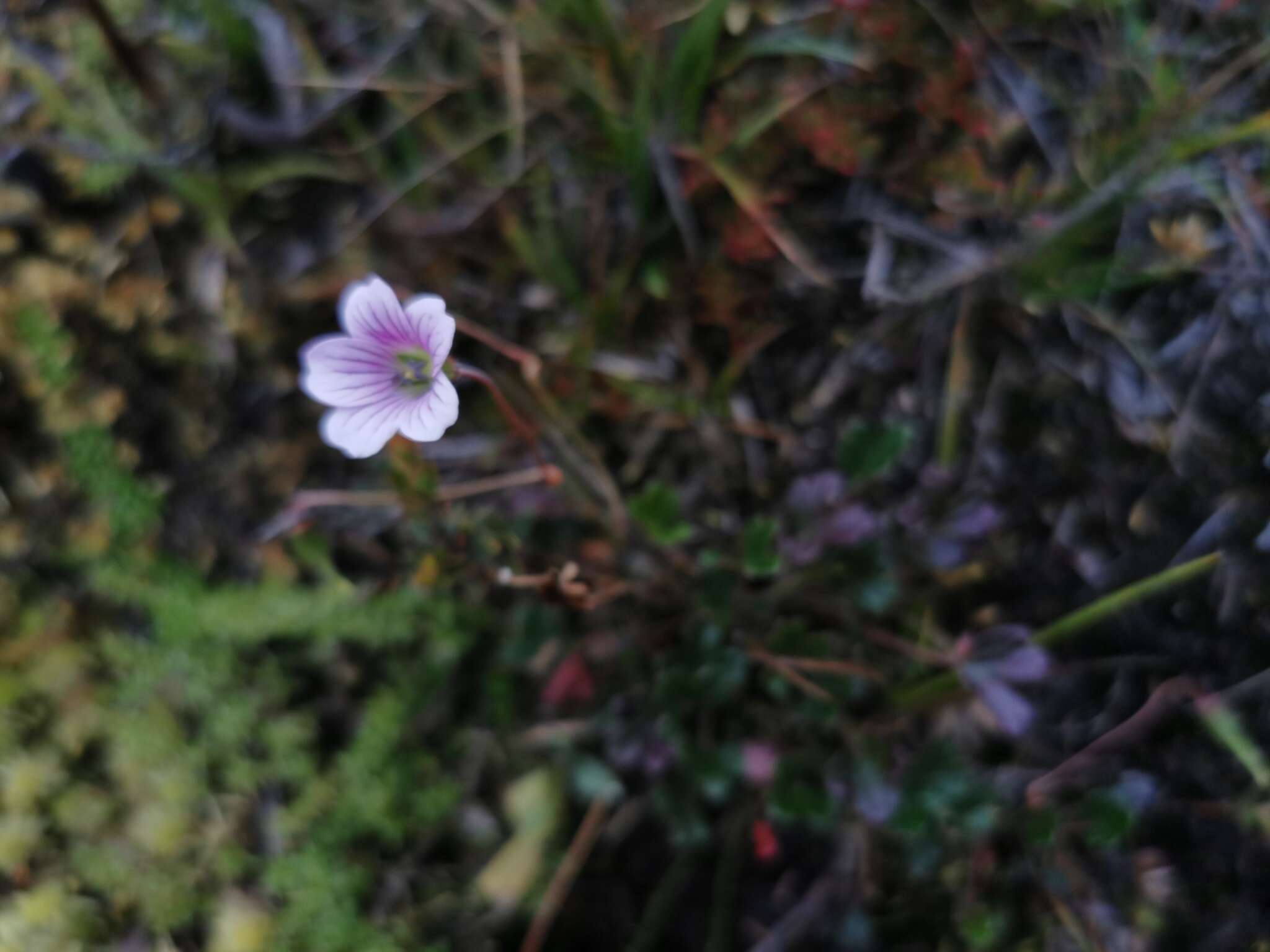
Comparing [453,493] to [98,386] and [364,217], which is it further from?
[98,386]

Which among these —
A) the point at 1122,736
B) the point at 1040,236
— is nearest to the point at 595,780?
the point at 1122,736

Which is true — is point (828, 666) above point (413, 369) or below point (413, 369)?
below

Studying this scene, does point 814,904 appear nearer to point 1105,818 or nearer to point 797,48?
point 1105,818

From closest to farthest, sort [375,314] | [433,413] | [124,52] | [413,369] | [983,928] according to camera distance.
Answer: [433,413] < [375,314] < [413,369] < [983,928] < [124,52]

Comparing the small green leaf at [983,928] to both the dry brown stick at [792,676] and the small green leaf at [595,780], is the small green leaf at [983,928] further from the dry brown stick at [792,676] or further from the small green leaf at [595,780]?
the small green leaf at [595,780]

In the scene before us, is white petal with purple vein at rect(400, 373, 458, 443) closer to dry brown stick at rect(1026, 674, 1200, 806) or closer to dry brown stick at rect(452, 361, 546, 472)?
Result: dry brown stick at rect(452, 361, 546, 472)

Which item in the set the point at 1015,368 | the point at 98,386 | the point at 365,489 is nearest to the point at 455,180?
the point at 365,489

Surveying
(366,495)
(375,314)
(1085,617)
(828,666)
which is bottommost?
(828,666)
